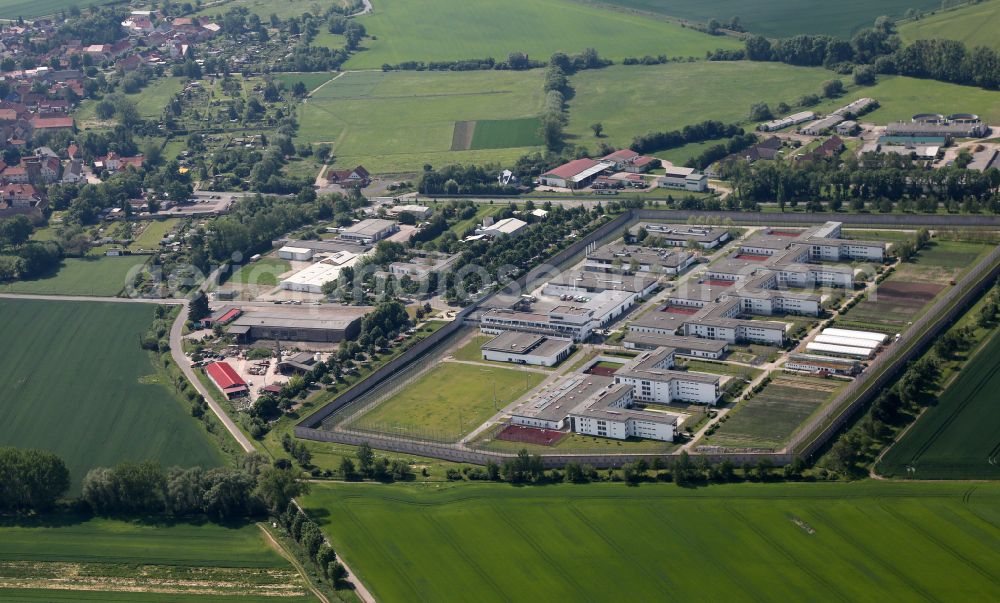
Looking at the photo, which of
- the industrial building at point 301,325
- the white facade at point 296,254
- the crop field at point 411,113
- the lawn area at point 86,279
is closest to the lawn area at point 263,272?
the white facade at point 296,254

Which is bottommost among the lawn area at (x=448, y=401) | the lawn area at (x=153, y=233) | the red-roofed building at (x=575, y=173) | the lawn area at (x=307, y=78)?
the lawn area at (x=448, y=401)

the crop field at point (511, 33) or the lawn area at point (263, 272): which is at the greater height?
the crop field at point (511, 33)

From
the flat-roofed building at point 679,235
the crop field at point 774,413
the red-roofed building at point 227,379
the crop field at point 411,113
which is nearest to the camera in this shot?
the crop field at point 774,413

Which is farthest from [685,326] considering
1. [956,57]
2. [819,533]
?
[956,57]

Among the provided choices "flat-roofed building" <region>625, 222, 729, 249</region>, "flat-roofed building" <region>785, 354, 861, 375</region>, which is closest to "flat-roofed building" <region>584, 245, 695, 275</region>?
"flat-roofed building" <region>625, 222, 729, 249</region>

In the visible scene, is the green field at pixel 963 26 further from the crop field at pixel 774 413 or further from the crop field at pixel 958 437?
the crop field at pixel 774 413

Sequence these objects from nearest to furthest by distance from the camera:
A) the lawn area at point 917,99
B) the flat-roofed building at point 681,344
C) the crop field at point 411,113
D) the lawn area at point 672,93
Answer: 1. the flat-roofed building at point 681,344
2. the lawn area at point 917,99
3. the crop field at point 411,113
4. the lawn area at point 672,93

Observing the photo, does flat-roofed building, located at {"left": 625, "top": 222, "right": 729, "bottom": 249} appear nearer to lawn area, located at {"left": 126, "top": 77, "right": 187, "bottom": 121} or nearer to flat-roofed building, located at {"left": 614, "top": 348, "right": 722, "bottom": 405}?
flat-roofed building, located at {"left": 614, "top": 348, "right": 722, "bottom": 405}

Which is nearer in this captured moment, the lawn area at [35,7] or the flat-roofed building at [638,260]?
the flat-roofed building at [638,260]
